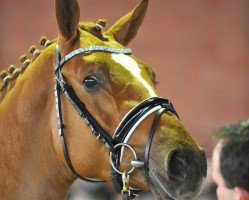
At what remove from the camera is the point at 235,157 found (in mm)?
1689

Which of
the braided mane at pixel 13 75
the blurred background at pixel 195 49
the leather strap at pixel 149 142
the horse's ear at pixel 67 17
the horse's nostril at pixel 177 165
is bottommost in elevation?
the blurred background at pixel 195 49

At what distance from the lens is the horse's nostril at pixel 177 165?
82.7 inches

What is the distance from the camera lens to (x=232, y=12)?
5883 mm

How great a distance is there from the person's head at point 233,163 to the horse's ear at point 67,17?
81 cm

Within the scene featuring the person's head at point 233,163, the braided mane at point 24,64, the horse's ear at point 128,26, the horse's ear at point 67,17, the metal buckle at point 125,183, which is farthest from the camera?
the horse's ear at point 128,26

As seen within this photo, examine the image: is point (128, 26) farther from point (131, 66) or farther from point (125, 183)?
point (125, 183)

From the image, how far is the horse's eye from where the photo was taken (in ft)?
7.52

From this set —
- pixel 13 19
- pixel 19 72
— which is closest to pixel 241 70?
pixel 13 19

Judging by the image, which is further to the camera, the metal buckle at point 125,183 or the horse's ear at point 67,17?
the horse's ear at point 67,17

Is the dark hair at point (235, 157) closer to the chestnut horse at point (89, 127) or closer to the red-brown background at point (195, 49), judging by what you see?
the chestnut horse at point (89, 127)

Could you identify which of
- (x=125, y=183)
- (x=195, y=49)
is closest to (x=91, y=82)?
(x=125, y=183)

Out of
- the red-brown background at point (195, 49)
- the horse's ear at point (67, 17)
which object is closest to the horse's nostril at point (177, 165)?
the horse's ear at point (67, 17)

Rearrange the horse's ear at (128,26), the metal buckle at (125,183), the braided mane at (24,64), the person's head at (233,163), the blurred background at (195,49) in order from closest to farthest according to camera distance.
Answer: the person's head at (233,163), the metal buckle at (125,183), the braided mane at (24,64), the horse's ear at (128,26), the blurred background at (195,49)

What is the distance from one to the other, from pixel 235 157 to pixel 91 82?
0.75 meters
